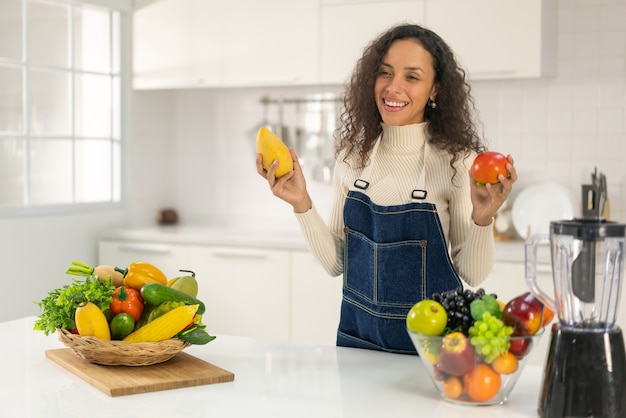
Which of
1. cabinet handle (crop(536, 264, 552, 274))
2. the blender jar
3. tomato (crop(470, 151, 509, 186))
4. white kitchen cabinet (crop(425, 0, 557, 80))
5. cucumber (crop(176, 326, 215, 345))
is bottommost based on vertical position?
cabinet handle (crop(536, 264, 552, 274))

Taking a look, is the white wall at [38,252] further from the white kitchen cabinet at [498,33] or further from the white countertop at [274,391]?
the white countertop at [274,391]

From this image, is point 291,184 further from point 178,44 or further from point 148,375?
point 178,44

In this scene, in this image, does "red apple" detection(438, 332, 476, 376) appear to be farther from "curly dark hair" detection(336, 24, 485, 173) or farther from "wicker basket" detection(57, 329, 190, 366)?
"curly dark hair" detection(336, 24, 485, 173)

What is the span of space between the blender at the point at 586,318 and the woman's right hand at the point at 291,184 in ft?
2.48

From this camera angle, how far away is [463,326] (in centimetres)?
158

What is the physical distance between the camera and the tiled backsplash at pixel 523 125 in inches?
159

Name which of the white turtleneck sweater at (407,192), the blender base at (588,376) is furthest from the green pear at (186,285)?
the blender base at (588,376)

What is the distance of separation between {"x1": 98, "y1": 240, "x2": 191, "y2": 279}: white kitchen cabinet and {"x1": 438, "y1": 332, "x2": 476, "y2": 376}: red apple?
9.33ft

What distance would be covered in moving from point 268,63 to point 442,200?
2.23 metres

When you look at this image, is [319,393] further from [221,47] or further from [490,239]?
[221,47]

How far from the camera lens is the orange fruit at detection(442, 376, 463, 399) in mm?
1599

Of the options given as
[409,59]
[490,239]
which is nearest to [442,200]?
[490,239]

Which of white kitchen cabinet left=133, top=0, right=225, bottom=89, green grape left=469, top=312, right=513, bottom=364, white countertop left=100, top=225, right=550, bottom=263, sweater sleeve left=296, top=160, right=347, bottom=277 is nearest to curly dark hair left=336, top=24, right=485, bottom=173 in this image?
sweater sleeve left=296, top=160, right=347, bottom=277

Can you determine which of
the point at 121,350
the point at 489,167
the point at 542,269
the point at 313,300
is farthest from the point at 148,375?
the point at 313,300
